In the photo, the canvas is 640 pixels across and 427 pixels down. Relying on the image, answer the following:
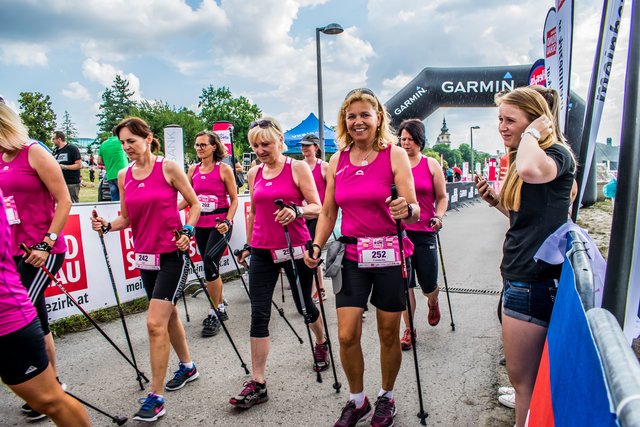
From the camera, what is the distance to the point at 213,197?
5.47 meters

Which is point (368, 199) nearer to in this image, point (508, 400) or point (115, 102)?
point (508, 400)

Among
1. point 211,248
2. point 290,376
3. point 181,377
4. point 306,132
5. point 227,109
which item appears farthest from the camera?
point 227,109

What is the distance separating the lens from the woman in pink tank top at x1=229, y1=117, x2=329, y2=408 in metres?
3.50

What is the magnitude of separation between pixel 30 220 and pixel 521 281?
10.6ft

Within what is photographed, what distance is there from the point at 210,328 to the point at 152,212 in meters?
1.90

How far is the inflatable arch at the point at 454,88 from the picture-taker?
12.7 meters

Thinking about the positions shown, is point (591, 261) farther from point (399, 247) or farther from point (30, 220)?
point (30, 220)

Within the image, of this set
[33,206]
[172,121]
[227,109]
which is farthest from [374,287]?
[227,109]

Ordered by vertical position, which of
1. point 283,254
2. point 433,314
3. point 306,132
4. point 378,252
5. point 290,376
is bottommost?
point 290,376

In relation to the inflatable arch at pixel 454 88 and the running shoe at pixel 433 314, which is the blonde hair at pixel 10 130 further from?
the inflatable arch at pixel 454 88

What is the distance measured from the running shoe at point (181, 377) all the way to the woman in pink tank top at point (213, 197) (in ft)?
4.73

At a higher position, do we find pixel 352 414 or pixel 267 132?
pixel 267 132

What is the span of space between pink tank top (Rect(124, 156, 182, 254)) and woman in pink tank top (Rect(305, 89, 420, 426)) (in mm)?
1217

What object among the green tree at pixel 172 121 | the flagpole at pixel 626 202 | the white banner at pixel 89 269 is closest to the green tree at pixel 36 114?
the green tree at pixel 172 121
